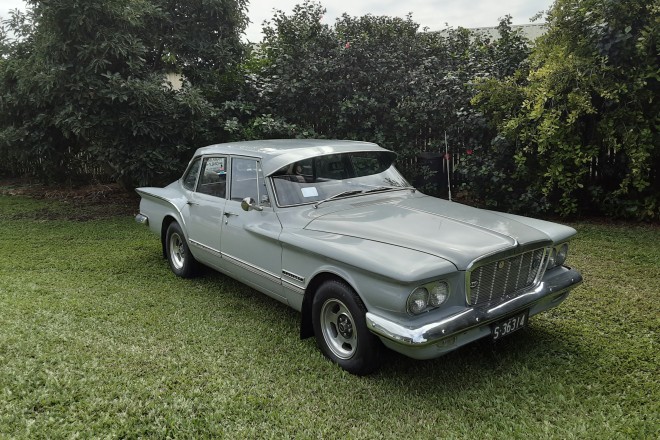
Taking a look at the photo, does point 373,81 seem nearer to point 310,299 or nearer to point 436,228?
point 436,228

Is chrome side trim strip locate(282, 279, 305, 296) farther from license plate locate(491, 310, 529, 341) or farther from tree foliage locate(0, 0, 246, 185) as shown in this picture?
tree foliage locate(0, 0, 246, 185)

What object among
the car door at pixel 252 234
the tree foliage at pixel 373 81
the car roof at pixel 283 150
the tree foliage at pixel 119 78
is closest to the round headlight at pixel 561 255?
the car roof at pixel 283 150

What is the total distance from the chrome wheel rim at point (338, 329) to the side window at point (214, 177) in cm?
178

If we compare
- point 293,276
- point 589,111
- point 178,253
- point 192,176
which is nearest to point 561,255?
point 293,276

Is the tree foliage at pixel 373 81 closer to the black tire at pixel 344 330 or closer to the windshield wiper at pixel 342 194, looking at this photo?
the windshield wiper at pixel 342 194

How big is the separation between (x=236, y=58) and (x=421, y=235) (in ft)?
26.2

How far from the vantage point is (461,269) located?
294cm

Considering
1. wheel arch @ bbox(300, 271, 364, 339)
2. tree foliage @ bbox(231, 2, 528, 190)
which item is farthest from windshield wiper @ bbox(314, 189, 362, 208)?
tree foliage @ bbox(231, 2, 528, 190)

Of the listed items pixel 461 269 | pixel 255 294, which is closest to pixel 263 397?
pixel 461 269

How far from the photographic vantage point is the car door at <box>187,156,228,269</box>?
467cm

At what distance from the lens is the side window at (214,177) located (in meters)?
Answer: 4.76

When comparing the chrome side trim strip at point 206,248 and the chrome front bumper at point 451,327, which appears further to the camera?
the chrome side trim strip at point 206,248

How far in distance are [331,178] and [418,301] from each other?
169cm

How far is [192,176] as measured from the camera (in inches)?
211
